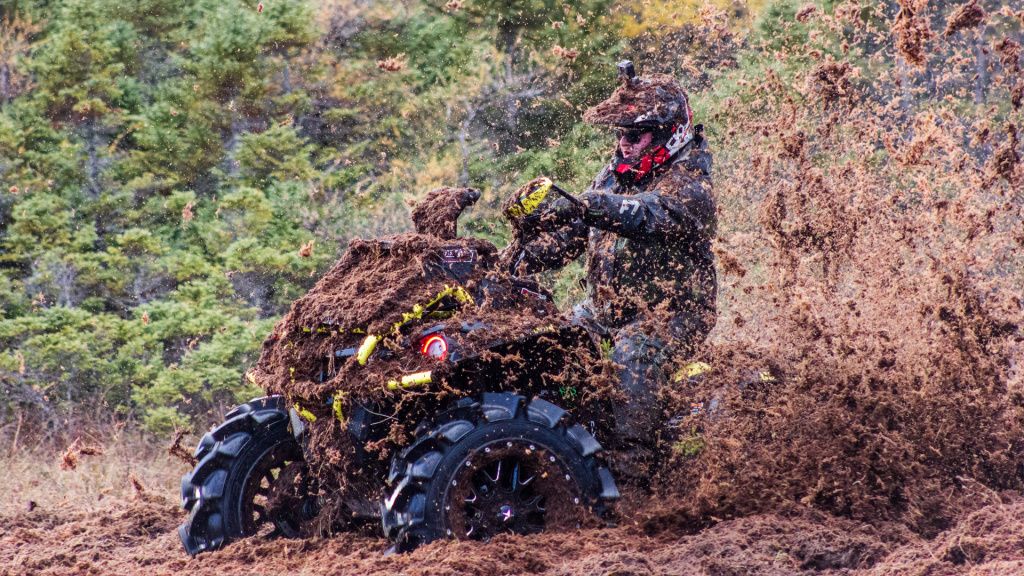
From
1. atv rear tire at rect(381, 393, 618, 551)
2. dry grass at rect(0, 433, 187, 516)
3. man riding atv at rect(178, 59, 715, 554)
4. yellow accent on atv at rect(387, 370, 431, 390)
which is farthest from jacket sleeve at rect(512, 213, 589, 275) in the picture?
dry grass at rect(0, 433, 187, 516)

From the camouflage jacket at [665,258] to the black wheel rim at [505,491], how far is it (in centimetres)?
118

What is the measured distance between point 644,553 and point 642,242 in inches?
72.8

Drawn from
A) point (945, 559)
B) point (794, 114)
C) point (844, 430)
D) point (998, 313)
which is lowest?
point (945, 559)

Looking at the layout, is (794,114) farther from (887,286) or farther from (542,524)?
(542,524)

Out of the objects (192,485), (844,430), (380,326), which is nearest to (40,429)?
(192,485)

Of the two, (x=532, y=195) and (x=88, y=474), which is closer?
(x=532, y=195)

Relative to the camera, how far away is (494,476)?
5223mm

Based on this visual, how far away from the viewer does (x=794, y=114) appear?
21.9 ft

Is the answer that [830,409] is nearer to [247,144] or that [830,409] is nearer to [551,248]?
[551,248]

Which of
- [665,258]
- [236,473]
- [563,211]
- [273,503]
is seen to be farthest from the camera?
[665,258]

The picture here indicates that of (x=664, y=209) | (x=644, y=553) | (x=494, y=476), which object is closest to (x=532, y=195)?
(x=664, y=209)

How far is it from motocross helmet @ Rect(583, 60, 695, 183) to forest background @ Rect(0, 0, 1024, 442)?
5499 millimetres

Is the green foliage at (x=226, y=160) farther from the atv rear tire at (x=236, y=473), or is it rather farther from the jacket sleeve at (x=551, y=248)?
the atv rear tire at (x=236, y=473)

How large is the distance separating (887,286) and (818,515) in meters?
1.51
